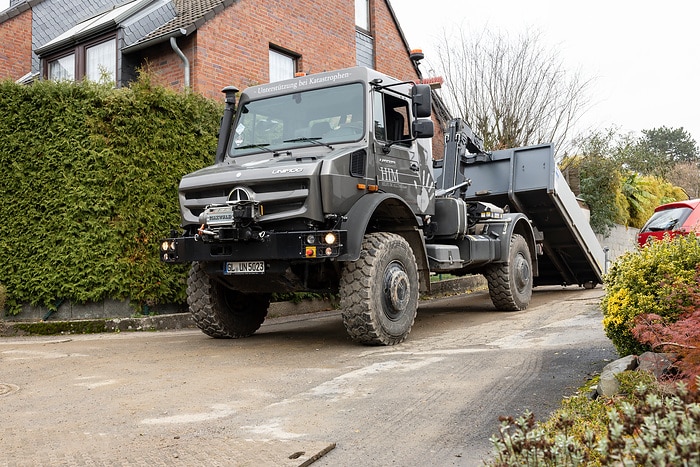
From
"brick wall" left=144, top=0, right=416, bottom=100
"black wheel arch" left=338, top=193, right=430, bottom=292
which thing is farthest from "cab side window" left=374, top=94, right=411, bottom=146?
"brick wall" left=144, top=0, right=416, bottom=100

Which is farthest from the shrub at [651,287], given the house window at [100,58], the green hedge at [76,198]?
the house window at [100,58]

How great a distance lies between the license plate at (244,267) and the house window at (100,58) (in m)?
9.11

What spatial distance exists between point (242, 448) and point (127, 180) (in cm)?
645

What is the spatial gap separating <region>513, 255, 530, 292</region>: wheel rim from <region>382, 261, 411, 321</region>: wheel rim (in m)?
3.59

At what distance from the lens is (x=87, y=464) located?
3.41 m

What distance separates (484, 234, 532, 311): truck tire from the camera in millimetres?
9930

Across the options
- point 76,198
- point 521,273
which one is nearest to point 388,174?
point 521,273

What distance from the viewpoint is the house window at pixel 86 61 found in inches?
571

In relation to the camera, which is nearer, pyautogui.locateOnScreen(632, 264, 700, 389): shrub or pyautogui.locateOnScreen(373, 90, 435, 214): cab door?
pyautogui.locateOnScreen(632, 264, 700, 389): shrub

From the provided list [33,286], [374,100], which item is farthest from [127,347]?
[374,100]

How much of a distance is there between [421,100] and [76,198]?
4.93 m

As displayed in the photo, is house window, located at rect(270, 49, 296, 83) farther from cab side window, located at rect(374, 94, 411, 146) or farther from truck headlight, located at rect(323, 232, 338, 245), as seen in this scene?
truck headlight, located at rect(323, 232, 338, 245)

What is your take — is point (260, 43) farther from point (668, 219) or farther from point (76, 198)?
point (668, 219)

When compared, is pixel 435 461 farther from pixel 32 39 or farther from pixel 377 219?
pixel 32 39
